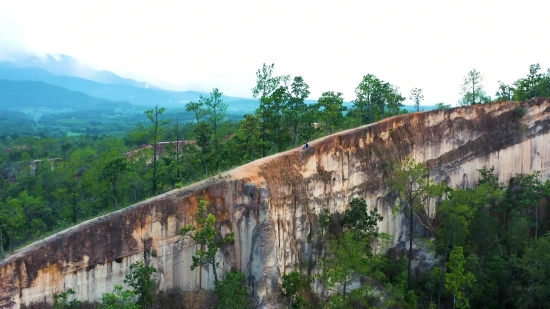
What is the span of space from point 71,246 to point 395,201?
64.5 ft

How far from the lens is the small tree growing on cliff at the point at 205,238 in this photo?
18.9 meters

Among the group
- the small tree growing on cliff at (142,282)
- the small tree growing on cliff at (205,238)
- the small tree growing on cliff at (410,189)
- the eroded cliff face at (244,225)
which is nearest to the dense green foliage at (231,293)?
the small tree growing on cliff at (205,238)

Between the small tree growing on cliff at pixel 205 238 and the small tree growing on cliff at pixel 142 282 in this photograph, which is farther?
the small tree growing on cliff at pixel 205 238

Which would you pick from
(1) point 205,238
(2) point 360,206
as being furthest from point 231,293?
(2) point 360,206

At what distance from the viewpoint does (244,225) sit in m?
21.8

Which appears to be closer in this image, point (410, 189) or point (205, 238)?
point (205, 238)

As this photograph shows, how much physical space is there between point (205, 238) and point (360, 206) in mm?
9843

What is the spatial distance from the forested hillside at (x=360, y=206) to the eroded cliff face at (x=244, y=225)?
4.84 feet

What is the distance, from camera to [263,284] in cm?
2070

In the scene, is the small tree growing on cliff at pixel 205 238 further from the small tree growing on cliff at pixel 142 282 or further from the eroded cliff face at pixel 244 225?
the small tree growing on cliff at pixel 142 282

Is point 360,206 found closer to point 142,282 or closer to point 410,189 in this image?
point 410,189

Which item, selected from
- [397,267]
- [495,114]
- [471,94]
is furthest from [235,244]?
[471,94]

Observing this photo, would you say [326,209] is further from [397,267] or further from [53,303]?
[53,303]

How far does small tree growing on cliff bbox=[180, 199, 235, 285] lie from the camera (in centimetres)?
1891
